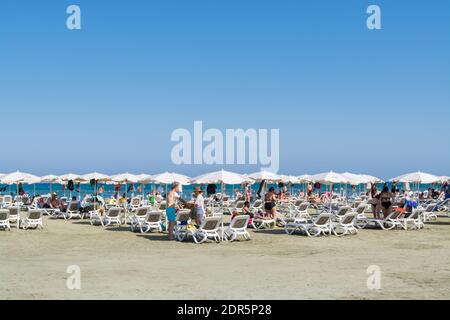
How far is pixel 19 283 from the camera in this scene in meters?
8.40

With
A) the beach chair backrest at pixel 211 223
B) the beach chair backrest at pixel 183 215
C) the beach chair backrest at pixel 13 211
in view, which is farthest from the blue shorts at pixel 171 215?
the beach chair backrest at pixel 13 211

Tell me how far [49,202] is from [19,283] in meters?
16.6

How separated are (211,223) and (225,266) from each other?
3.74 m

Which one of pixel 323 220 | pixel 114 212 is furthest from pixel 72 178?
pixel 323 220

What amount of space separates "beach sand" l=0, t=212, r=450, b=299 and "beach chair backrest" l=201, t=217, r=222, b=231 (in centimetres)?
52

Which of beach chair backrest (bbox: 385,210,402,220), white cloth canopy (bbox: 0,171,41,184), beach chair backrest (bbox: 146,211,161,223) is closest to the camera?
beach chair backrest (bbox: 146,211,161,223)

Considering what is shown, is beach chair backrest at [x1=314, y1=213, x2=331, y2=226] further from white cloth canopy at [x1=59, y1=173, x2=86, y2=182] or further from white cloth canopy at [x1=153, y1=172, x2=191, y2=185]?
white cloth canopy at [x1=59, y1=173, x2=86, y2=182]

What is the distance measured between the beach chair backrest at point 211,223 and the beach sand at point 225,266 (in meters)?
0.52

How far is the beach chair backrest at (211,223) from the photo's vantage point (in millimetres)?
13906

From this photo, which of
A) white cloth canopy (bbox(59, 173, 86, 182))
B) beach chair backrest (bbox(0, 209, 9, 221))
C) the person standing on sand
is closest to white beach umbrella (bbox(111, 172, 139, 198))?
white cloth canopy (bbox(59, 173, 86, 182))

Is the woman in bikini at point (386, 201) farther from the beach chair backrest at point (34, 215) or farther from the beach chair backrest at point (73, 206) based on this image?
the beach chair backrest at point (73, 206)

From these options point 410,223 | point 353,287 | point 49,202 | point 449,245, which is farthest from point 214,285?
point 49,202

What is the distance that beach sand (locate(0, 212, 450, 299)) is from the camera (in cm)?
780

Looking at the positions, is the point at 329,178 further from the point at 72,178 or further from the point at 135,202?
the point at 72,178
